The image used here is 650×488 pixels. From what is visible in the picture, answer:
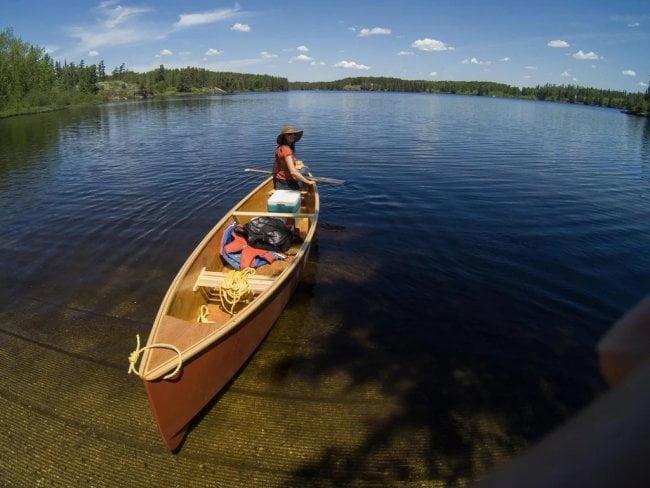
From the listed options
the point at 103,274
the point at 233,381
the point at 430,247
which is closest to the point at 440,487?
the point at 233,381

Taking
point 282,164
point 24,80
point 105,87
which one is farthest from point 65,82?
point 282,164

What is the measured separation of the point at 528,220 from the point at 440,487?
10913 millimetres

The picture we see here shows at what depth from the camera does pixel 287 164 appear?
10.5 meters

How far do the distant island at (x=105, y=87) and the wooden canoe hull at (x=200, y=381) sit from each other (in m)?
62.7

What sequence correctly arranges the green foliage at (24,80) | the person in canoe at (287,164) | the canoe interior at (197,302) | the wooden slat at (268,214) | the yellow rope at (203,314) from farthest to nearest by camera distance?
the green foliage at (24,80), the person in canoe at (287,164), the wooden slat at (268,214), the yellow rope at (203,314), the canoe interior at (197,302)

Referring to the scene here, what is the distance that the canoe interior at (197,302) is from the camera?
16.6 feet

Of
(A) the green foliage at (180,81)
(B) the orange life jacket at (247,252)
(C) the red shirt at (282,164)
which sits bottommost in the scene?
(B) the orange life jacket at (247,252)

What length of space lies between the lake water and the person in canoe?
2064 millimetres

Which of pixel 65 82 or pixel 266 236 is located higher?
pixel 65 82

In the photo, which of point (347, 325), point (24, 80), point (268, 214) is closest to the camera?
point (347, 325)

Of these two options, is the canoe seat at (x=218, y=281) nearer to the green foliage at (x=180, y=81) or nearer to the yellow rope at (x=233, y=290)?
the yellow rope at (x=233, y=290)

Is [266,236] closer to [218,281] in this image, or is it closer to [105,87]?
[218,281]

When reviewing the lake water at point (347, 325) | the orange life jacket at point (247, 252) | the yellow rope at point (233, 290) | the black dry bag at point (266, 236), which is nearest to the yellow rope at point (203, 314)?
the yellow rope at point (233, 290)

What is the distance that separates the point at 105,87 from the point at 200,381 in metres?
138
